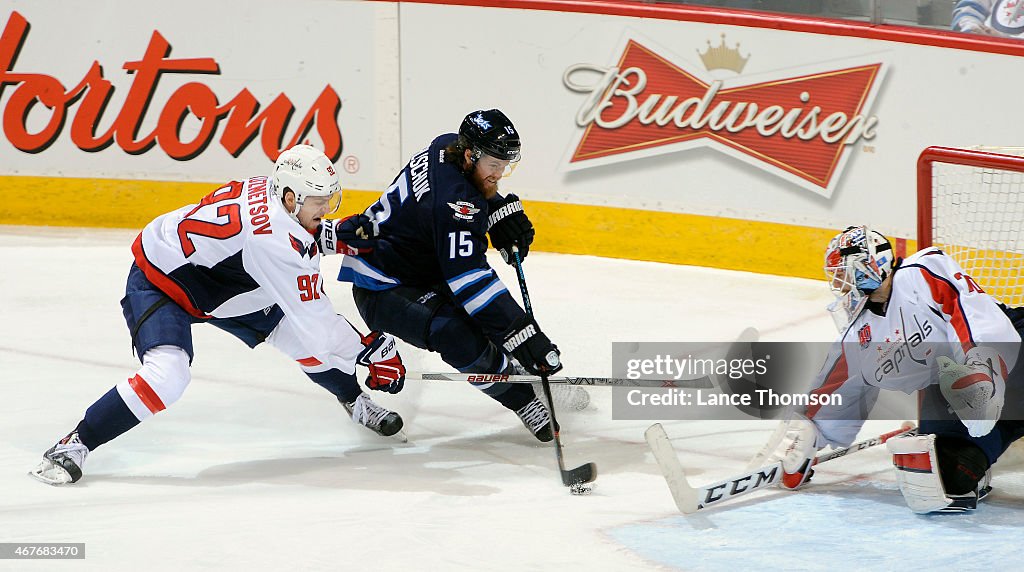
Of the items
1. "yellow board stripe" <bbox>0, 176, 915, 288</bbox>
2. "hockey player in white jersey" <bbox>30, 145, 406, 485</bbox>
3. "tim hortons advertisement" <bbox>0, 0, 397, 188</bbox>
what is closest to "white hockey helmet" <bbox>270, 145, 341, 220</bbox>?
"hockey player in white jersey" <bbox>30, 145, 406, 485</bbox>

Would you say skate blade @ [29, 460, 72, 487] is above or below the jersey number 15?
below

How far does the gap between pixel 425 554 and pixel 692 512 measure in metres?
0.72

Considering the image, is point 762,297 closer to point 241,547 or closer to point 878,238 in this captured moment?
point 878,238

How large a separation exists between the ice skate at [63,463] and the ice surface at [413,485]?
0.03 meters

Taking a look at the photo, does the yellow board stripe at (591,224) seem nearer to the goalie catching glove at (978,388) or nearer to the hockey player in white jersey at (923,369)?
the hockey player in white jersey at (923,369)

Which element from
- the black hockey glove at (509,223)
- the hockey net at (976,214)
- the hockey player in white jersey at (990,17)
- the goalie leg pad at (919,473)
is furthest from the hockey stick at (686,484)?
the hockey player in white jersey at (990,17)

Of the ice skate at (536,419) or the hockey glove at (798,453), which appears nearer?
the hockey glove at (798,453)

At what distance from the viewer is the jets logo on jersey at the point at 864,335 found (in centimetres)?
345

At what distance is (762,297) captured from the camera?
18.5 ft

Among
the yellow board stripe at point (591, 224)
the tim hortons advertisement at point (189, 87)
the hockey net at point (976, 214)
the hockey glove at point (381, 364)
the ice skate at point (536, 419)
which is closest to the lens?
the hockey glove at point (381, 364)

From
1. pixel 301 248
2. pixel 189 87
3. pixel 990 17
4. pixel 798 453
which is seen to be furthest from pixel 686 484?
pixel 189 87

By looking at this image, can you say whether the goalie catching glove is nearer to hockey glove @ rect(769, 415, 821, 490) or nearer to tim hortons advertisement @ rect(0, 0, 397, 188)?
hockey glove @ rect(769, 415, 821, 490)

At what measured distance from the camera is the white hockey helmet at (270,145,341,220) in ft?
11.6

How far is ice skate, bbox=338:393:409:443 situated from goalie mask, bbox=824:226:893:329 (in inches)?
54.7
